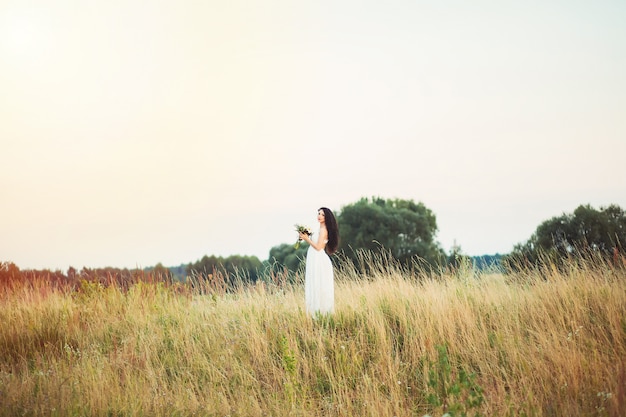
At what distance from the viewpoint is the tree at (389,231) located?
34312 millimetres

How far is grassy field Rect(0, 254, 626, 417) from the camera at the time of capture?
6500mm

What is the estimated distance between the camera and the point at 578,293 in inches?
376

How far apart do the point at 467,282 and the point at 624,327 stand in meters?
3.20

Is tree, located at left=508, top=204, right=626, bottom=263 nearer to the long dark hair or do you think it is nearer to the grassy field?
the grassy field

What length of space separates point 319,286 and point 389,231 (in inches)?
986

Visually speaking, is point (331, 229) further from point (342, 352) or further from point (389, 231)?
point (389, 231)

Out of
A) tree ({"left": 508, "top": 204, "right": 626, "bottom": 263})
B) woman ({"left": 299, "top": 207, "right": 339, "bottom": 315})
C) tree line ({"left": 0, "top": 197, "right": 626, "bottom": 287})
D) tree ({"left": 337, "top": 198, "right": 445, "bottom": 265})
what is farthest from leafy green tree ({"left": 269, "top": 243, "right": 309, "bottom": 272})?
woman ({"left": 299, "top": 207, "right": 339, "bottom": 315})

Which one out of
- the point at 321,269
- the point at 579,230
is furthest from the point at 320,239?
the point at 579,230

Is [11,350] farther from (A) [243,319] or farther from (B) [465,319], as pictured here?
(B) [465,319]

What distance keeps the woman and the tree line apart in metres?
0.60

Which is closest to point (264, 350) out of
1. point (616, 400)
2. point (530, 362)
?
point (530, 362)

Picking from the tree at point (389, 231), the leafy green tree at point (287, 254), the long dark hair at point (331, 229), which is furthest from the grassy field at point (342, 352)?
the leafy green tree at point (287, 254)

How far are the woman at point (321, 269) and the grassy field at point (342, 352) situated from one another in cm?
36

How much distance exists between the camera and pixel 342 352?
7.99 meters
